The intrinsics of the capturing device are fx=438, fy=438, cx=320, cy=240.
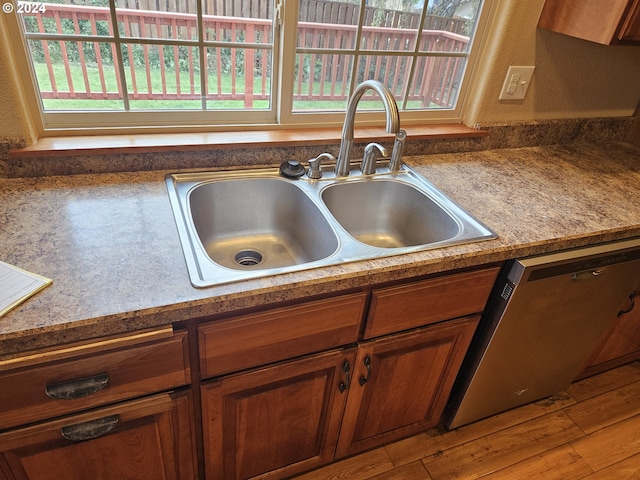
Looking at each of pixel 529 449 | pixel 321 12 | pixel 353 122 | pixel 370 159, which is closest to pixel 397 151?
pixel 370 159

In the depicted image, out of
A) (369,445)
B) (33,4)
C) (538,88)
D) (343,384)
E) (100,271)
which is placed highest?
(33,4)

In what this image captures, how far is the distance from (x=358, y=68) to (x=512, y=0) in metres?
0.55

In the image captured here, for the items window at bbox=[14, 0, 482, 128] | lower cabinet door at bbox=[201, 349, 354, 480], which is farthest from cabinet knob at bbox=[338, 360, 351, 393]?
window at bbox=[14, 0, 482, 128]

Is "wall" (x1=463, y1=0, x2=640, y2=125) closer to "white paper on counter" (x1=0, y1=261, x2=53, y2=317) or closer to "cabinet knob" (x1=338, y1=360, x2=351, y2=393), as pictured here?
"cabinet knob" (x1=338, y1=360, x2=351, y2=393)

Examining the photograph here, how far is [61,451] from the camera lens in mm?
949

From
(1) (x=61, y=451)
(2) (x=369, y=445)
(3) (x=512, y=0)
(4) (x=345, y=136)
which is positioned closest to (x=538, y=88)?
(3) (x=512, y=0)

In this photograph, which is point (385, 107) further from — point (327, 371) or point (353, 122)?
point (327, 371)

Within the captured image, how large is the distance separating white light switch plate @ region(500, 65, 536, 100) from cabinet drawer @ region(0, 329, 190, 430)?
1447 millimetres

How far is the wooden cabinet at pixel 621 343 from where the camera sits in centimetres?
165

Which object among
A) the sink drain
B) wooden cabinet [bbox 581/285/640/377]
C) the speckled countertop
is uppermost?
the speckled countertop

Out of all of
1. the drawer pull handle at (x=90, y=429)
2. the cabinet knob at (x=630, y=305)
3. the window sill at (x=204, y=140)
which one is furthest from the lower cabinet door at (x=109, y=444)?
the cabinet knob at (x=630, y=305)

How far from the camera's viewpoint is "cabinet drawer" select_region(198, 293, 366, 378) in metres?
0.96

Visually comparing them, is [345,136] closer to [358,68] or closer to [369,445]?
[358,68]

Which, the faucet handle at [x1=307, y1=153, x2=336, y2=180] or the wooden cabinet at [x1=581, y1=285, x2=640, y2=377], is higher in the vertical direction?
the faucet handle at [x1=307, y1=153, x2=336, y2=180]
